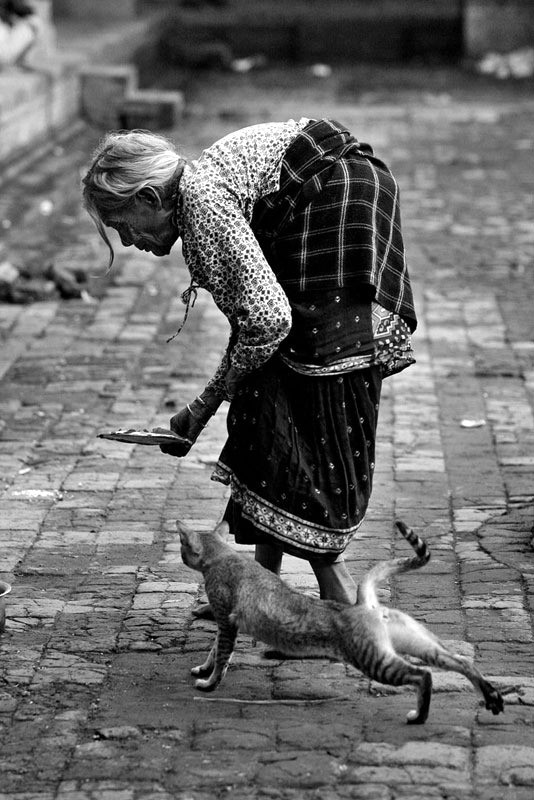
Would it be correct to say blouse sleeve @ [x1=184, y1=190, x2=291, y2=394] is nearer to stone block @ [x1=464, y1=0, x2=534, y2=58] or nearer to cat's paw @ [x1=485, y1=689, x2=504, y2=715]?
cat's paw @ [x1=485, y1=689, x2=504, y2=715]

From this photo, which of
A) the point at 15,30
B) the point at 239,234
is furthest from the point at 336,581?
the point at 15,30

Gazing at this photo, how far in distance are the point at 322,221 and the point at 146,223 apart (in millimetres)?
541

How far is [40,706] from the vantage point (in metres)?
3.97

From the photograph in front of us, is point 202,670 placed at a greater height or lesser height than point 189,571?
greater

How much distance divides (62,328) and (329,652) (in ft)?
16.7

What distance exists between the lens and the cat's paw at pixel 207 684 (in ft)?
13.2

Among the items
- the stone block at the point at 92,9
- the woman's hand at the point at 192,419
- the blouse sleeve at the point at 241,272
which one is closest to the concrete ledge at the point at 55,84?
the stone block at the point at 92,9

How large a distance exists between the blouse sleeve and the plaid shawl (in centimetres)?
15

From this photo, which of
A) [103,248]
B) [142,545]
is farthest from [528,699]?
[103,248]

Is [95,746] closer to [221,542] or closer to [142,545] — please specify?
[221,542]

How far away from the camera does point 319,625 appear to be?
377 cm

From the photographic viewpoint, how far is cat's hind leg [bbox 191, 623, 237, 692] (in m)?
3.96

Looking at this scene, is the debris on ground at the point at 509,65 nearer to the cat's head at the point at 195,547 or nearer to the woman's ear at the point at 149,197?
the woman's ear at the point at 149,197

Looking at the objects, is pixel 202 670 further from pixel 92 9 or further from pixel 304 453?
pixel 92 9
